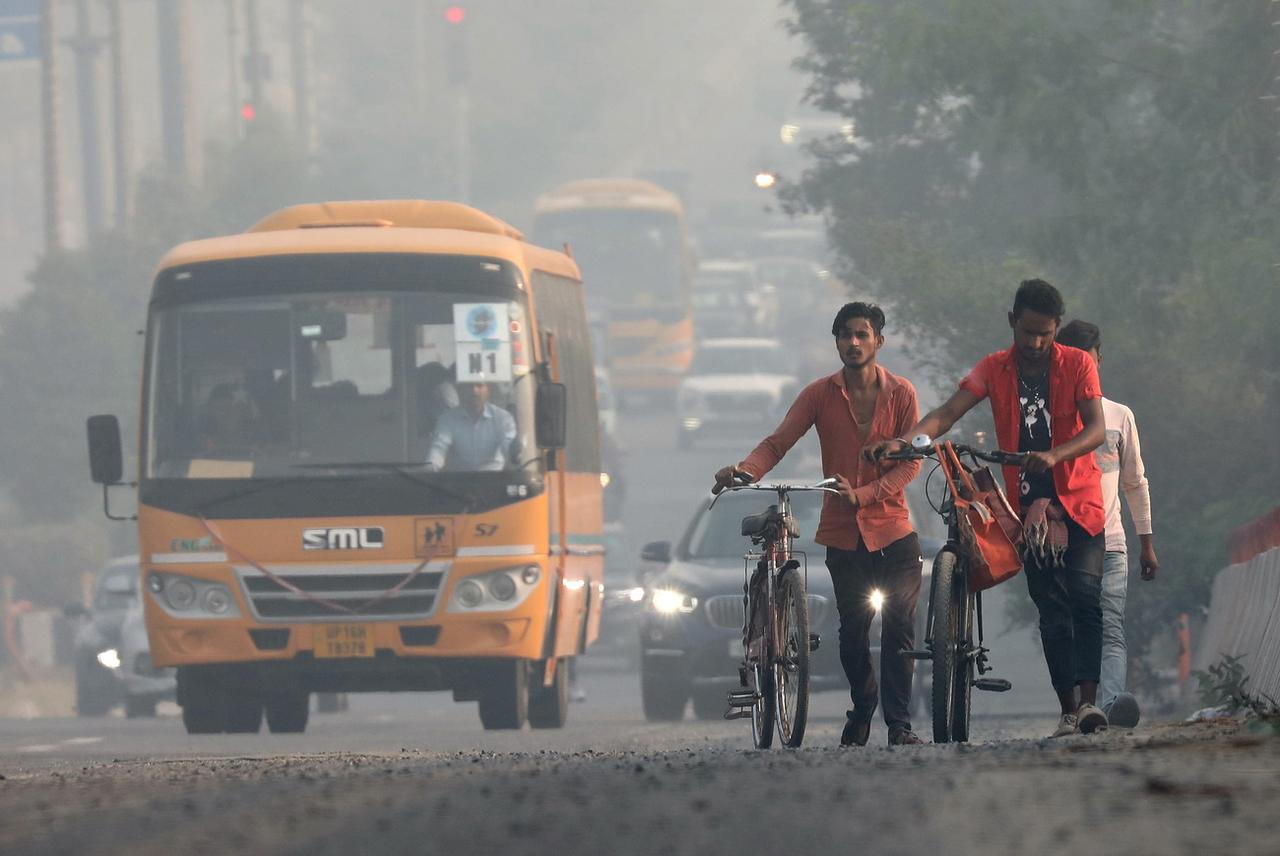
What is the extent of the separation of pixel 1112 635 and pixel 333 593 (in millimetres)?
6825

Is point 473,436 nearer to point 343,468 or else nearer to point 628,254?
point 343,468

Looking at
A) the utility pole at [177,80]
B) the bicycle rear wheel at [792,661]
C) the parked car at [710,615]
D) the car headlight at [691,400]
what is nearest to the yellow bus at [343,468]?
the parked car at [710,615]

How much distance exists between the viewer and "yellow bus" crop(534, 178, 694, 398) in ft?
190

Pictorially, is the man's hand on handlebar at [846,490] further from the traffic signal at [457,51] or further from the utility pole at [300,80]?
the utility pole at [300,80]

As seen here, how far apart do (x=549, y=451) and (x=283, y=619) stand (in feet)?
6.50

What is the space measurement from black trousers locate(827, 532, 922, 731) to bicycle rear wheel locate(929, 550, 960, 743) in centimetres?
38

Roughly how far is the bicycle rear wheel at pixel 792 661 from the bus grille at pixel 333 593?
658cm

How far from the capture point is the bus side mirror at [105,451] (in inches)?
695

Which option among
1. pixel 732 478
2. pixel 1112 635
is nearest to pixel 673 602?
pixel 1112 635

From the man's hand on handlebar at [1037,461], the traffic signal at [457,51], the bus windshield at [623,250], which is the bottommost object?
the man's hand on handlebar at [1037,461]

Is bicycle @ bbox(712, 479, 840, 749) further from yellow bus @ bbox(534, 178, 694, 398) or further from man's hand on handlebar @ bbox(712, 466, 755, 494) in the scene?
yellow bus @ bbox(534, 178, 694, 398)

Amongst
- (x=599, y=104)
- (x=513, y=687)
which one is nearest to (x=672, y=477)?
(x=513, y=687)

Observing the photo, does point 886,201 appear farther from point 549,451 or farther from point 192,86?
point 192,86

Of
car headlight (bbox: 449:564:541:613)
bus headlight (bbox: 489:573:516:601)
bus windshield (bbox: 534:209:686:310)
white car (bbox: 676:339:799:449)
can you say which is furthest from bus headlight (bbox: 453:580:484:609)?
bus windshield (bbox: 534:209:686:310)
